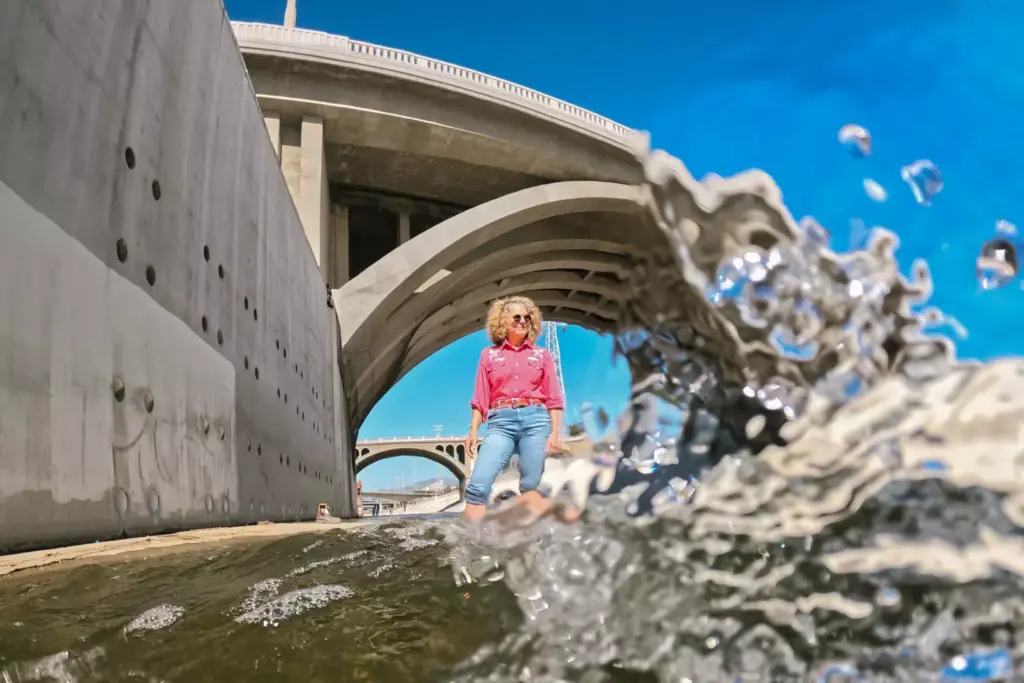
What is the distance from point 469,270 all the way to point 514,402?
14.4 metres

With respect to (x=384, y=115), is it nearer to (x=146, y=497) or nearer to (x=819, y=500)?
(x=146, y=497)

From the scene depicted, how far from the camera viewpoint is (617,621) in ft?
5.47

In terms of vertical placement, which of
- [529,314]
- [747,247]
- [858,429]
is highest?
[529,314]

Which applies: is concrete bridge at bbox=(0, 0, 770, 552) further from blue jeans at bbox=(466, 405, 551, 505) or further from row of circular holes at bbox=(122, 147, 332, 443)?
blue jeans at bbox=(466, 405, 551, 505)

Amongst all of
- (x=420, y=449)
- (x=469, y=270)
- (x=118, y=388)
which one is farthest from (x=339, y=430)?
(x=420, y=449)

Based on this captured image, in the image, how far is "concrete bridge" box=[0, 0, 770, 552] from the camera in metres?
3.23

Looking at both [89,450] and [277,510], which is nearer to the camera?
[89,450]

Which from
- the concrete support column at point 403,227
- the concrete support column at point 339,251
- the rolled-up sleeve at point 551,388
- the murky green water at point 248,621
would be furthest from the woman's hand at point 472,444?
the concrete support column at point 403,227

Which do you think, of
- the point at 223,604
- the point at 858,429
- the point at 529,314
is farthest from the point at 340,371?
the point at 858,429

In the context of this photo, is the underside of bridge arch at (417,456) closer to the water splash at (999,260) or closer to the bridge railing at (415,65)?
the bridge railing at (415,65)

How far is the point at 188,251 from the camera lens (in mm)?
5527

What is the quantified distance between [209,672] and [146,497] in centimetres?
328

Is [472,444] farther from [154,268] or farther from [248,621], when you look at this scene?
[154,268]

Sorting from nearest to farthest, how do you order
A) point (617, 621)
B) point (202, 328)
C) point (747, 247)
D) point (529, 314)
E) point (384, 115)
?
→ point (617, 621) < point (747, 247) < point (529, 314) < point (202, 328) < point (384, 115)
